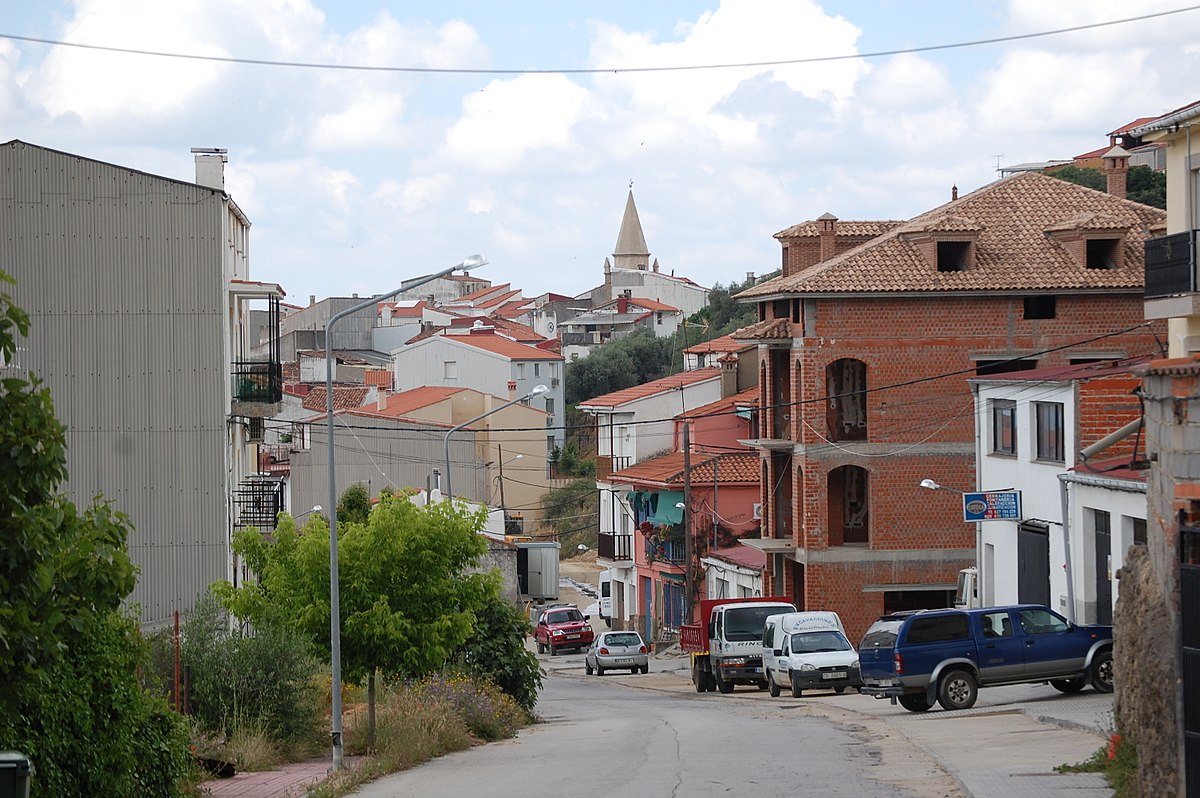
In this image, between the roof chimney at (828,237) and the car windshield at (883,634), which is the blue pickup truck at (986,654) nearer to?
the car windshield at (883,634)

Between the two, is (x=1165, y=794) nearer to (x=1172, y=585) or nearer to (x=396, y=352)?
(x=1172, y=585)

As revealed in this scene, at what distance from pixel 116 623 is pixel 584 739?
10810mm

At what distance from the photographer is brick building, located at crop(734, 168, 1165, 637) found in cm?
4353

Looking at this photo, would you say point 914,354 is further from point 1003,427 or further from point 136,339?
point 136,339

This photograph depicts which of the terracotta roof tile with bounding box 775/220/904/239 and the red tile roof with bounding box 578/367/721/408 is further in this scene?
the red tile roof with bounding box 578/367/721/408

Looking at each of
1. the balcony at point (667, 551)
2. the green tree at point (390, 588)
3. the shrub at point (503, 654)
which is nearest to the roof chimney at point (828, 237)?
the balcony at point (667, 551)

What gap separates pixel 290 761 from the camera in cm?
2119

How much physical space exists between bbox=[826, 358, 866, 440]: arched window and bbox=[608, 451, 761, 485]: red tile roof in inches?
484

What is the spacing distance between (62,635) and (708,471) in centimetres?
4733

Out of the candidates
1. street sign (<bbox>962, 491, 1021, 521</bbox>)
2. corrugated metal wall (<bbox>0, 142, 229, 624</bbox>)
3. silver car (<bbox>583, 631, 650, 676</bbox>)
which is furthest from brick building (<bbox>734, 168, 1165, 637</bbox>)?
corrugated metal wall (<bbox>0, 142, 229, 624</bbox>)

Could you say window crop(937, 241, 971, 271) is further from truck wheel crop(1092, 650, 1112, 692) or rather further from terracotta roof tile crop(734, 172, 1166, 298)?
truck wheel crop(1092, 650, 1112, 692)

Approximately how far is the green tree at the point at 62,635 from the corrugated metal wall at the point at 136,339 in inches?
819

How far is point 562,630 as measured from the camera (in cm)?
5900

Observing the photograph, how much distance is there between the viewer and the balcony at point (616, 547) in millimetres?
64688
